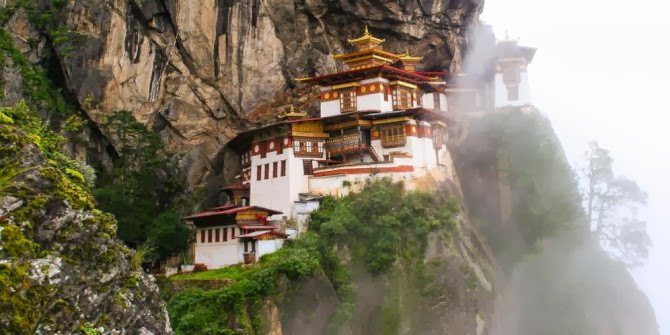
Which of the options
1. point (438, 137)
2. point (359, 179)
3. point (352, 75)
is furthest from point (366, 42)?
point (359, 179)

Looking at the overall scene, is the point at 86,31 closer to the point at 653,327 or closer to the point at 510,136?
the point at 510,136

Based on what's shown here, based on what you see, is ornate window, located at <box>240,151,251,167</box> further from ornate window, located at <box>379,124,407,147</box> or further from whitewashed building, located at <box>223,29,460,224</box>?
ornate window, located at <box>379,124,407,147</box>

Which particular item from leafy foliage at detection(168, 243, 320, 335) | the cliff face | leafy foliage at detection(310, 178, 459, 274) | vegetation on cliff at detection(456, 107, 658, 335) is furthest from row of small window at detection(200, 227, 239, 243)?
vegetation on cliff at detection(456, 107, 658, 335)

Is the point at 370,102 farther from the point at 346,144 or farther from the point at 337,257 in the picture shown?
the point at 337,257

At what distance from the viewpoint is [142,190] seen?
3653cm

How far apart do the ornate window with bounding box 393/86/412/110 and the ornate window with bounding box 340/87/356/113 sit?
2.41 meters

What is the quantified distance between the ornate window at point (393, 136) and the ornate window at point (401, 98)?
7.89 ft

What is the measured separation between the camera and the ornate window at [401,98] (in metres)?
40.4

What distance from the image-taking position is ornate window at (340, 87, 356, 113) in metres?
40.1

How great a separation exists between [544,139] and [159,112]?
23.2 m

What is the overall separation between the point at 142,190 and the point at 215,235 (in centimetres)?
522

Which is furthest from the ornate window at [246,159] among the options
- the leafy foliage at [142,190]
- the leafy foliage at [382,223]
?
the leafy foliage at [382,223]

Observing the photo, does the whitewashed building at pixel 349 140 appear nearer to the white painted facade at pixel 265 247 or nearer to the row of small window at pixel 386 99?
the row of small window at pixel 386 99

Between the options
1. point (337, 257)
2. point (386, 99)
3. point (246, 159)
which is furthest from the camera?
point (246, 159)
